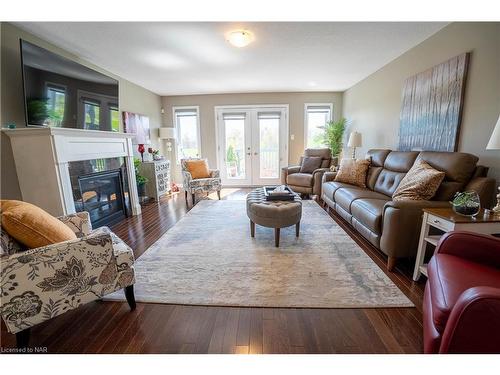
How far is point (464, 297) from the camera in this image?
811 mm

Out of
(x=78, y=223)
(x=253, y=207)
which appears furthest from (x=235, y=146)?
(x=78, y=223)

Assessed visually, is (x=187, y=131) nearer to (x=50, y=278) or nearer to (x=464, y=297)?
(x=50, y=278)

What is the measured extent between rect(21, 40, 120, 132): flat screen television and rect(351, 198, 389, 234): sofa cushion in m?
3.41

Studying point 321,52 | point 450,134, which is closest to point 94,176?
point 321,52

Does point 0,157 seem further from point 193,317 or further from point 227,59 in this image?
point 227,59

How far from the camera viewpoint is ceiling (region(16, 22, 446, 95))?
232cm

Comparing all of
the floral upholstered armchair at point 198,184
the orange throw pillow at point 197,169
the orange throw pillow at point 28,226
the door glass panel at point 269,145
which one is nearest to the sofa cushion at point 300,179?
the door glass panel at point 269,145

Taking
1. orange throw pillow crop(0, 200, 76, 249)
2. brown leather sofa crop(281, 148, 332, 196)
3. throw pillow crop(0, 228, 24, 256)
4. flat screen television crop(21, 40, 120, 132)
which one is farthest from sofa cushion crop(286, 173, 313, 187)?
throw pillow crop(0, 228, 24, 256)

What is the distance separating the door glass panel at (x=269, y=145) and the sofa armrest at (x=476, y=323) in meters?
5.06

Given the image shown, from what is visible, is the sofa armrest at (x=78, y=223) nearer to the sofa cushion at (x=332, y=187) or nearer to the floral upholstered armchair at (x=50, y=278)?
the floral upholstered armchair at (x=50, y=278)

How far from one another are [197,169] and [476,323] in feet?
13.5

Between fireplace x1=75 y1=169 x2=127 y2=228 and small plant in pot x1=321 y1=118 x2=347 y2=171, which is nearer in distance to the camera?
A: fireplace x1=75 y1=169 x2=127 y2=228

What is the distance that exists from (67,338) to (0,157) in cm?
201

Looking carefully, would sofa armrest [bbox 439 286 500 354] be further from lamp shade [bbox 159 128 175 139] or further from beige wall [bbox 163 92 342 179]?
lamp shade [bbox 159 128 175 139]
